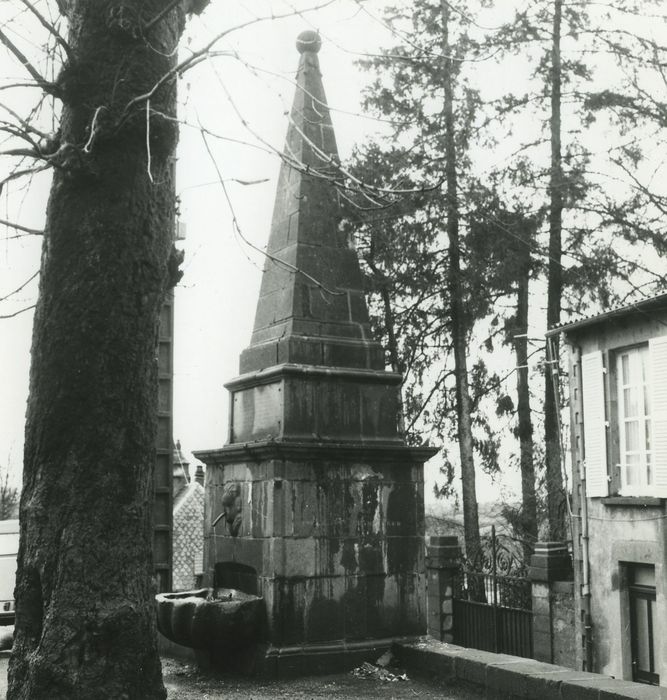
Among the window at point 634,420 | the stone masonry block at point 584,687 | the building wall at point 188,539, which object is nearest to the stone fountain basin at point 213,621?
the stone masonry block at point 584,687

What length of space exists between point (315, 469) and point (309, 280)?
74.6 inches

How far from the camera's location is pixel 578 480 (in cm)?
1767

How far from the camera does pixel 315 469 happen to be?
333 inches

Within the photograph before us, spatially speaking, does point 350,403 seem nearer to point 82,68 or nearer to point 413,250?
point 82,68

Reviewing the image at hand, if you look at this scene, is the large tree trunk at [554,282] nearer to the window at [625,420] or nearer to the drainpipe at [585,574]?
the drainpipe at [585,574]

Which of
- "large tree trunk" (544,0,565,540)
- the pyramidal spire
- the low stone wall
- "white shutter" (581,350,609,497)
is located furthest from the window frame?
the low stone wall

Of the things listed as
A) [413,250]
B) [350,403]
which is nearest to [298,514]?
[350,403]

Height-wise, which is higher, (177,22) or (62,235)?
(177,22)

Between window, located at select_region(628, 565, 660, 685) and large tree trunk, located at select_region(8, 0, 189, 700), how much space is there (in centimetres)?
1247

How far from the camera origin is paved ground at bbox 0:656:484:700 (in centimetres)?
730

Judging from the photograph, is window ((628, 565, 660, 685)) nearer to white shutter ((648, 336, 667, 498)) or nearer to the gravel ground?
white shutter ((648, 336, 667, 498))

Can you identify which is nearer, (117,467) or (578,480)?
(117,467)

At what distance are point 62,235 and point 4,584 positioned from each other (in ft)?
36.4

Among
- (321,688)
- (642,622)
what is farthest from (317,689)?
(642,622)
